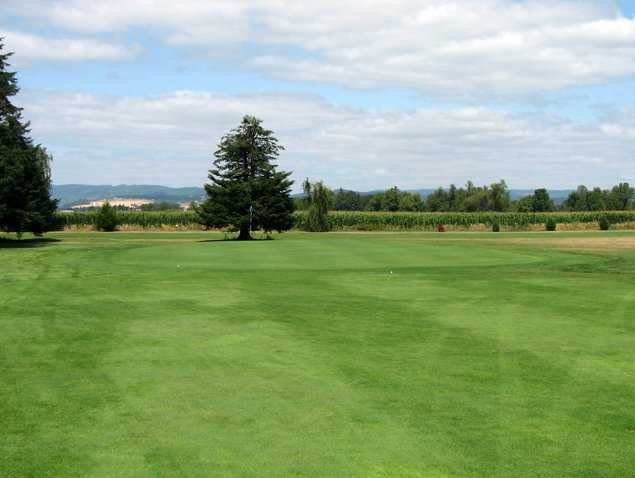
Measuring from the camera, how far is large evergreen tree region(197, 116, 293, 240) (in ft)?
207

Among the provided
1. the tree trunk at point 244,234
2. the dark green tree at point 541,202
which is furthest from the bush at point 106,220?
the dark green tree at point 541,202

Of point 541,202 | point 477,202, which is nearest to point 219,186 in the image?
point 477,202

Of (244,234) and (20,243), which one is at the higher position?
(244,234)

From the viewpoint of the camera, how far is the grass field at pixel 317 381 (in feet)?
22.5

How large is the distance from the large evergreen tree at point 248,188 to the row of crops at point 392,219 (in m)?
34.7

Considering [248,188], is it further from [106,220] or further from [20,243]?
[106,220]

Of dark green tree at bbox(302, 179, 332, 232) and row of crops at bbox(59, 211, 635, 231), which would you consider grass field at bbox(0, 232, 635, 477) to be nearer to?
dark green tree at bbox(302, 179, 332, 232)

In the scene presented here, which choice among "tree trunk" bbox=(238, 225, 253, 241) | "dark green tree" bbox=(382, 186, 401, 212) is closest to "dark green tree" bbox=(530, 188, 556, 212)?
"dark green tree" bbox=(382, 186, 401, 212)

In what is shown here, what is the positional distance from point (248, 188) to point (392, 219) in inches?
1832

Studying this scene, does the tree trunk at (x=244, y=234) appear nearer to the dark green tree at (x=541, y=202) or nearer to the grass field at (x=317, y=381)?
the grass field at (x=317, y=381)

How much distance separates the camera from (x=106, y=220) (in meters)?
91.6

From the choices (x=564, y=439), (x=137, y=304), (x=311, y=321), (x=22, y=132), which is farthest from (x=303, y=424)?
(x=22, y=132)

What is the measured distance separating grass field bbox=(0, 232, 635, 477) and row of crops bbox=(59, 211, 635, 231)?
82221 mm

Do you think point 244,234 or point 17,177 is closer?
point 17,177
